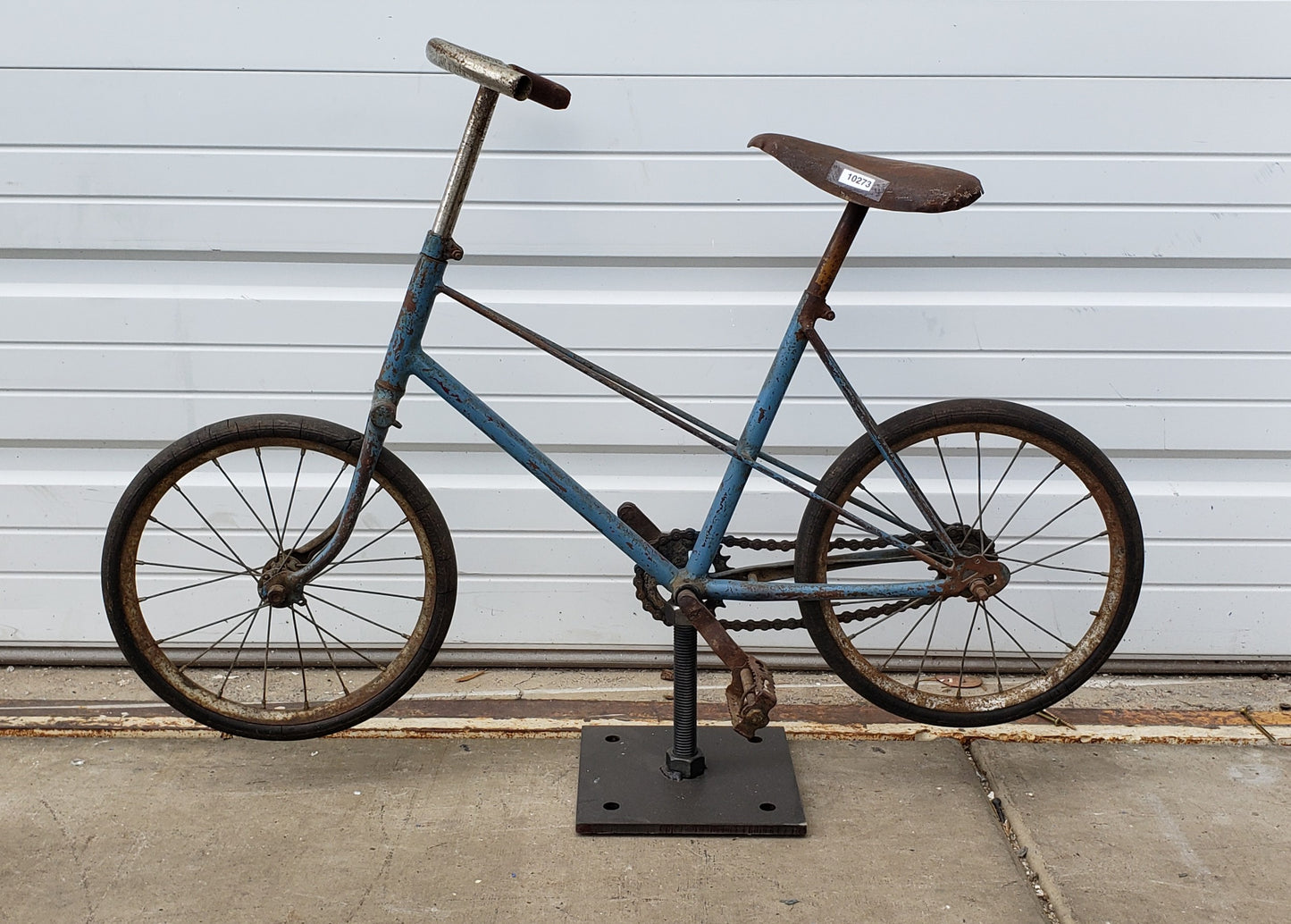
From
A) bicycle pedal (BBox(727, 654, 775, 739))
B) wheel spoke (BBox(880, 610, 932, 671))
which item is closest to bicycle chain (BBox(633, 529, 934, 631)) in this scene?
bicycle pedal (BBox(727, 654, 775, 739))

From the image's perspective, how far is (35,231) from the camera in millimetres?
2943

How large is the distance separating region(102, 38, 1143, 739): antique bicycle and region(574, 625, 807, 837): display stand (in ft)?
0.80

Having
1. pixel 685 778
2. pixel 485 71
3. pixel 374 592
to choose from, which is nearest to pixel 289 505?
pixel 374 592

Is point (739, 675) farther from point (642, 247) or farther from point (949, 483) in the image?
point (642, 247)

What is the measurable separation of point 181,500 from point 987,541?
213cm

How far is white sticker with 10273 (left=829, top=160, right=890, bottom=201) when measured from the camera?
7.24 feet

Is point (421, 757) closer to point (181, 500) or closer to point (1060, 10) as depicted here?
point (181, 500)

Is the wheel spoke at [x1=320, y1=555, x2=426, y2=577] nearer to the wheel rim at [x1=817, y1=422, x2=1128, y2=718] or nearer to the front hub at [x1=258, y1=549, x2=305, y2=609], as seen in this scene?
the front hub at [x1=258, y1=549, x2=305, y2=609]

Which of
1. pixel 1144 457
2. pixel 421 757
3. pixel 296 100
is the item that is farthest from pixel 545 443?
pixel 1144 457

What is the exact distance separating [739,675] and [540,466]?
64 centimetres

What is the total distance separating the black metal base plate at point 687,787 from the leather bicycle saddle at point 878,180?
1330mm

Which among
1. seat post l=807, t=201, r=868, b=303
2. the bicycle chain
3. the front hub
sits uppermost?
seat post l=807, t=201, r=868, b=303

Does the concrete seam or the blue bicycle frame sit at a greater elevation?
the blue bicycle frame

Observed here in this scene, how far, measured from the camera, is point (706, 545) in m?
2.55
